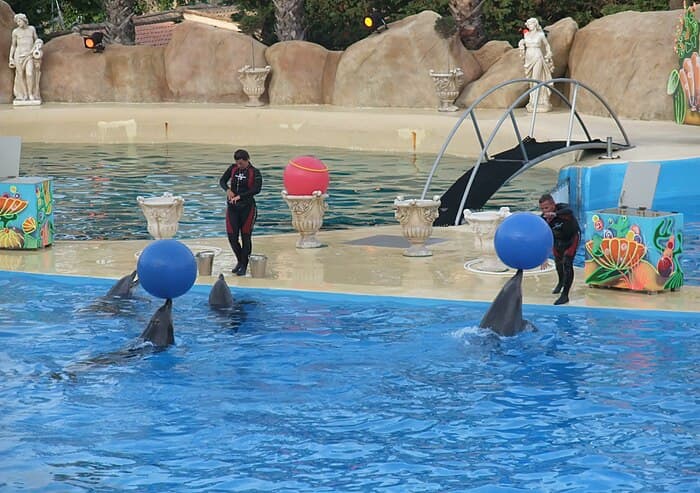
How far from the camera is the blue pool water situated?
8586 mm

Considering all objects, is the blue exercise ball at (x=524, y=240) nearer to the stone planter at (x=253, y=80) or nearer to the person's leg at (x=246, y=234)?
the person's leg at (x=246, y=234)

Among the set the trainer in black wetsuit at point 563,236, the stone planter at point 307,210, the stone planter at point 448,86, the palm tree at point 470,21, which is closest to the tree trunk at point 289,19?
the palm tree at point 470,21

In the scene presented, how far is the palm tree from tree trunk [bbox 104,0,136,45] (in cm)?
860

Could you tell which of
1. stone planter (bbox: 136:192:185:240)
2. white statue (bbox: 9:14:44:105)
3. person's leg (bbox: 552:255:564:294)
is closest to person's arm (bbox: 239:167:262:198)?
stone planter (bbox: 136:192:185:240)

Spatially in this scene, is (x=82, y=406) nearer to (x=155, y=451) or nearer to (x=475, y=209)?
(x=155, y=451)

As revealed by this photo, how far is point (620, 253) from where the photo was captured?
12.4 metres

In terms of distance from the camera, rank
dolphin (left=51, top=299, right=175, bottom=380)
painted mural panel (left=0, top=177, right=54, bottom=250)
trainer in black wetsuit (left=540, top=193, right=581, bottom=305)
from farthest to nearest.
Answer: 1. painted mural panel (left=0, top=177, right=54, bottom=250)
2. trainer in black wetsuit (left=540, top=193, right=581, bottom=305)
3. dolphin (left=51, top=299, right=175, bottom=380)

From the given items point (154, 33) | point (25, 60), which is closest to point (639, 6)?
point (25, 60)

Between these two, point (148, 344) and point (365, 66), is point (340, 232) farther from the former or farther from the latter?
point (365, 66)

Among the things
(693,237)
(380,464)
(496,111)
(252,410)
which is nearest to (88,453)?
(252,410)

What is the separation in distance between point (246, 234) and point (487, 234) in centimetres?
248

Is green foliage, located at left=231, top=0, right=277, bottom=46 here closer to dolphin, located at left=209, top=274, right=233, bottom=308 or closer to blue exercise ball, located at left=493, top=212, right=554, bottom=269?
dolphin, located at left=209, top=274, right=233, bottom=308

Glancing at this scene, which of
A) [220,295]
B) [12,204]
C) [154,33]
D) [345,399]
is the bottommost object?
[345,399]

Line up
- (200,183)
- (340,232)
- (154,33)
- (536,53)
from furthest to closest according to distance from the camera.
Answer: (154,33), (536,53), (200,183), (340,232)
